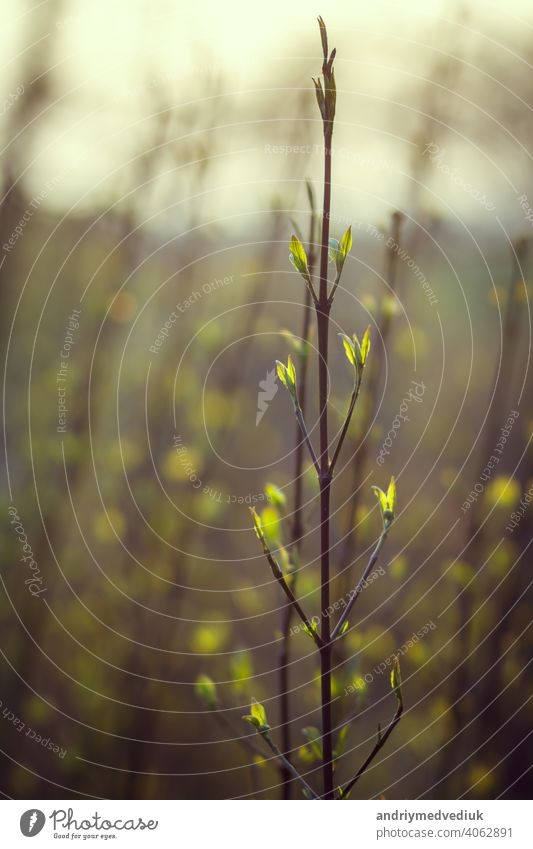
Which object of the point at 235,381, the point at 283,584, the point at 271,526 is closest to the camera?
the point at 283,584

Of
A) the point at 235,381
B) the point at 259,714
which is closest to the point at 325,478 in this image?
the point at 259,714

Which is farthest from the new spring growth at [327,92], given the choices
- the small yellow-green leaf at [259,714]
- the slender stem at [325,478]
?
the small yellow-green leaf at [259,714]

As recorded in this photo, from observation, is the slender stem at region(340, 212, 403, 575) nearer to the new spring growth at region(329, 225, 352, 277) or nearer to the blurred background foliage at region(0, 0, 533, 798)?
the blurred background foliage at region(0, 0, 533, 798)

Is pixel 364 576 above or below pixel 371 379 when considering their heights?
below

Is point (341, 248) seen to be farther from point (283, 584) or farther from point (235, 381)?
point (235, 381)

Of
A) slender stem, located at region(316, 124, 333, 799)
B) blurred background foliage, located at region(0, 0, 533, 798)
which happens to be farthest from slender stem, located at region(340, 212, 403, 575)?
slender stem, located at region(316, 124, 333, 799)

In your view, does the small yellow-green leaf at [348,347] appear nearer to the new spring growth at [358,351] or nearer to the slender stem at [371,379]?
the new spring growth at [358,351]
